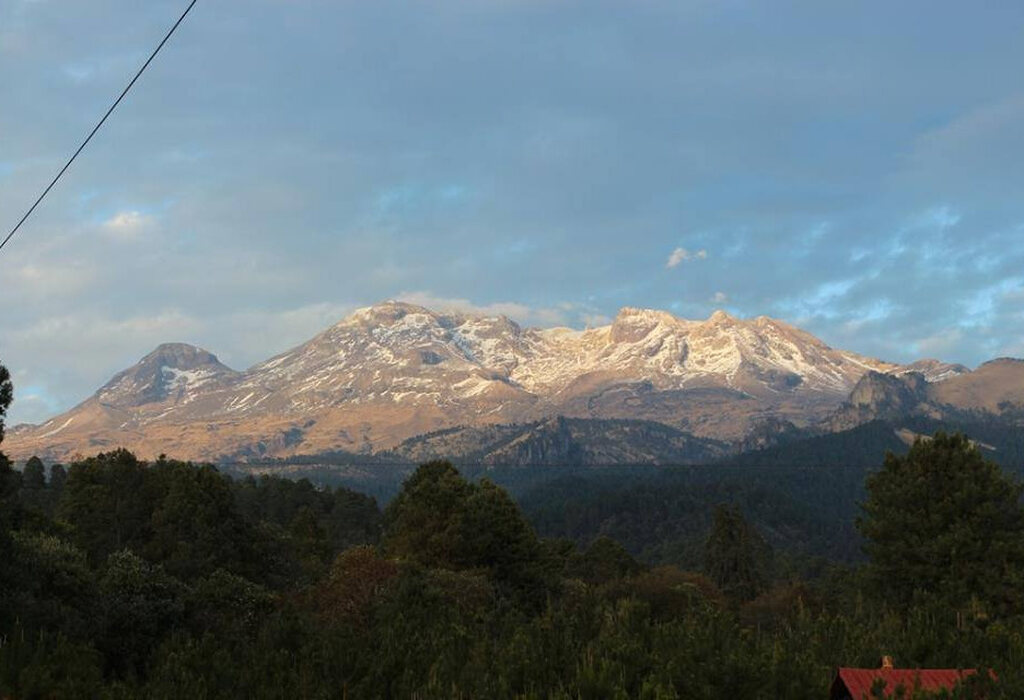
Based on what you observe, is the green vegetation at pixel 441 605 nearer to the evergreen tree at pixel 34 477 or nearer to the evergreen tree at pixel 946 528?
the evergreen tree at pixel 946 528

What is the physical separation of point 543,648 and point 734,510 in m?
117

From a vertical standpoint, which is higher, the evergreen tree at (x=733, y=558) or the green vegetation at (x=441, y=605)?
the green vegetation at (x=441, y=605)

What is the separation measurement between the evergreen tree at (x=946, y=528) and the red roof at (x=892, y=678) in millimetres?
32672

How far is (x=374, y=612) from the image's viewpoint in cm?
6216

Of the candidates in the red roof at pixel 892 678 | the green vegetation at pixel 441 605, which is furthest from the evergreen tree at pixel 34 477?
the red roof at pixel 892 678

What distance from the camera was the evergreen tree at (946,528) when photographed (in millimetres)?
68000

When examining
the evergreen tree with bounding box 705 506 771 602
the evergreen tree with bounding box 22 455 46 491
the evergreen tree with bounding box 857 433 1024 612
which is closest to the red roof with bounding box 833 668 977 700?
the evergreen tree with bounding box 857 433 1024 612

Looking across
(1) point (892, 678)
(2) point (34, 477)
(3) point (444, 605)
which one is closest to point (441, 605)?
(3) point (444, 605)

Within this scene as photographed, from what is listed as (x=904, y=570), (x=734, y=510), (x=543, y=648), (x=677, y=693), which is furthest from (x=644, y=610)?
(x=734, y=510)

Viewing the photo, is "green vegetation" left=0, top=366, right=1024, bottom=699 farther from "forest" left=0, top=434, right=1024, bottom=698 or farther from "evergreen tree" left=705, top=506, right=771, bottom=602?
"evergreen tree" left=705, top=506, right=771, bottom=602

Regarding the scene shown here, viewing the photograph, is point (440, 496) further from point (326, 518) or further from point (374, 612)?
point (326, 518)

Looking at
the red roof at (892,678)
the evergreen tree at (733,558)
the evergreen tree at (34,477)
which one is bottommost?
the evergreen tree at (733,558)

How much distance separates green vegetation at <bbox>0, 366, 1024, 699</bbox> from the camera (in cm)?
3381

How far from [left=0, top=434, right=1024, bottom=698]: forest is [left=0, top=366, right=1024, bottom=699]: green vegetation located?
0.15m
